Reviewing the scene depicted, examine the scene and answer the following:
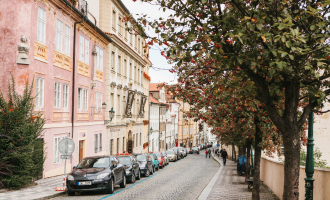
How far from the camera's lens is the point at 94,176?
14.8 m

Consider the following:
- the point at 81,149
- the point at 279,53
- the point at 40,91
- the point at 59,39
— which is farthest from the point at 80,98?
the point at 279,53

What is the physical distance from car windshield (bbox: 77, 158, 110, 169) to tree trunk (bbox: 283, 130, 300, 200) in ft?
32.1

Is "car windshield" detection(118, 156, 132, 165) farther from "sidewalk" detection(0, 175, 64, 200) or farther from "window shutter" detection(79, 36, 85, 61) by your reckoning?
"window shutter" detection(79, 36, 85, 61)

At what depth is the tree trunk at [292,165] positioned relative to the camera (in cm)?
716

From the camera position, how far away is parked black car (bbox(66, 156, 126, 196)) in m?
14.4

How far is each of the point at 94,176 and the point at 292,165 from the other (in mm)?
9284

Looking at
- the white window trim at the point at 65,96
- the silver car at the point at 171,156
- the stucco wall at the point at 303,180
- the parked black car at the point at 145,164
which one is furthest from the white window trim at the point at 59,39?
the silver car at the point at 171,156

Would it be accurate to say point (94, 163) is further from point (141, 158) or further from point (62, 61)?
point (141, 158)

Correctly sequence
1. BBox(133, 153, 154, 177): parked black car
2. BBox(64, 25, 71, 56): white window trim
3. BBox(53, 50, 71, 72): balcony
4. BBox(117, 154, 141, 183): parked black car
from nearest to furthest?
BBox(117, 154, 141, 183): parked black car → BBox(53, 50, 71, 72): balcony → BBox(64, 25, 71, 56): white window trim → BBox(133, 153, 154, 177): parked black car

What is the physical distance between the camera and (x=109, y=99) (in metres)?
32.0

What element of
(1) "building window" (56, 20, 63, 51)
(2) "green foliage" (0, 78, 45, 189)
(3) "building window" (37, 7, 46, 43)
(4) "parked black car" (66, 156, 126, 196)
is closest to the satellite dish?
(4) "parked black car" (66, 156, 126, 196)

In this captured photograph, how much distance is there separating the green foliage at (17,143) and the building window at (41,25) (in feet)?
12.6

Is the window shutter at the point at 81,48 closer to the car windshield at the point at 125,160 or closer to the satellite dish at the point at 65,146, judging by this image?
the car windshield at the point at 125,160

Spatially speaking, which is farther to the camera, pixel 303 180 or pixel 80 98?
pixel 80 98
